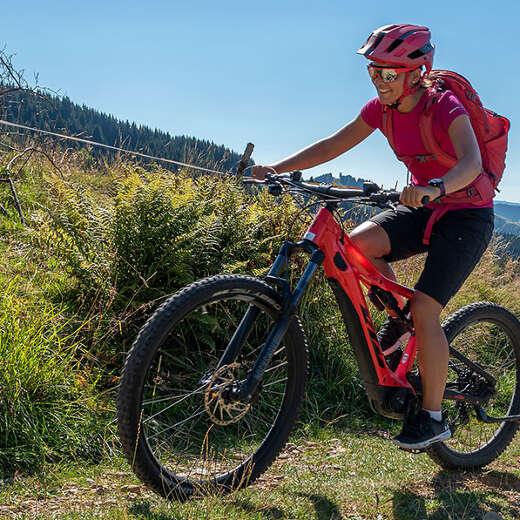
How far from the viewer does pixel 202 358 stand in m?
4.59

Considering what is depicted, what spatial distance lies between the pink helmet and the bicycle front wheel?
1.41m

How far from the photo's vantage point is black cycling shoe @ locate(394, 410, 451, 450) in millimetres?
3508

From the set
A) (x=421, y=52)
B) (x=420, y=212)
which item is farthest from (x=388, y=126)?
(x=420, y=212)

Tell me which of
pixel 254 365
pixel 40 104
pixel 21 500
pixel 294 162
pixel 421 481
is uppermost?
pixel 40 104

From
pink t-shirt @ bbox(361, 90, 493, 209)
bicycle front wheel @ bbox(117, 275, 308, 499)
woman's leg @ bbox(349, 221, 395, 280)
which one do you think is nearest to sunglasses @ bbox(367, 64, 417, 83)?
pink t-shirt @ bbox(361, 90, 493, 209)

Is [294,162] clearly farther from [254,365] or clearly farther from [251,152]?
[251,152]

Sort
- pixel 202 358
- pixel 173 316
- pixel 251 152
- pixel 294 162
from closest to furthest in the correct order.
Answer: pixel 173 316 → pixel 294 162 → pixel 202 358 → pixel 251 152

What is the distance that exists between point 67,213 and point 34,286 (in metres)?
0.65

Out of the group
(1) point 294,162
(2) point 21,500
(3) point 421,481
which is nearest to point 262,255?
(1) point 294,162

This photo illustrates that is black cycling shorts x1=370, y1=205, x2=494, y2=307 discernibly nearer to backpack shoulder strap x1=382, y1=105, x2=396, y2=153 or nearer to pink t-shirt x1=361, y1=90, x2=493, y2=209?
pink t-shirt x1=361, y1=90, x2=493, y2=209

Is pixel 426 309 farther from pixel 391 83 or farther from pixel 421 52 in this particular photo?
pixel 421 52

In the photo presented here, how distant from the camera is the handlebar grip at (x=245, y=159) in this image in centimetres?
681

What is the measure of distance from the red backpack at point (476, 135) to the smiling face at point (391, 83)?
13 cm

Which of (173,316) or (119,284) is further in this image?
(119,284)
